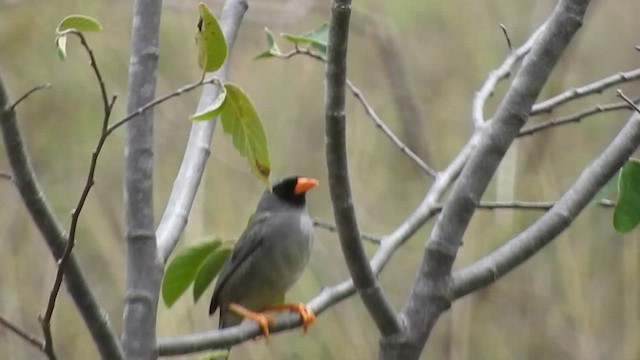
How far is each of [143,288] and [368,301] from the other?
0.96 ft

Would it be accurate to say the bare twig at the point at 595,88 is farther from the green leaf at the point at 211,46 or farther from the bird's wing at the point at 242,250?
the bird's wing at the point at 242,250

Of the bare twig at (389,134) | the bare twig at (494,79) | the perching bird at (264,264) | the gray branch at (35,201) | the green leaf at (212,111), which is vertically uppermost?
the green leaf at (212,111)

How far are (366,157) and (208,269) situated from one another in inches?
87.7

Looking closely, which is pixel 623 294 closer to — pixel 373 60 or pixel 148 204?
pixel 373 60

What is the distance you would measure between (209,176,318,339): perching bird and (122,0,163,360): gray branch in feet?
3.03

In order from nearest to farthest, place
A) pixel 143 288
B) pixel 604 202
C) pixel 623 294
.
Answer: pixel 143 288 → pixel 604 202 → pixel 623 294

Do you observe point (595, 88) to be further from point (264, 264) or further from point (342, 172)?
point (264, 264)

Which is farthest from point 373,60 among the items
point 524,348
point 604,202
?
point 604,202

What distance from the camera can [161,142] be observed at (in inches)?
149

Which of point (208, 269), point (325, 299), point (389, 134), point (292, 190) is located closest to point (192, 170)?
point (208, 269)

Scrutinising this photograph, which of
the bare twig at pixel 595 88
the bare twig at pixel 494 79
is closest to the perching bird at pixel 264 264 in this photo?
the bare twig at pixel 494 79

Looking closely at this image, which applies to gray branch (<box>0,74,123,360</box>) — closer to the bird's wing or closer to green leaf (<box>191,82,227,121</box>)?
green leaf (<box>191,82,227,121</box>)

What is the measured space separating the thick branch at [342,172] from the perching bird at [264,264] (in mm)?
990

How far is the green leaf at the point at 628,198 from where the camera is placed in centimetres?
126
